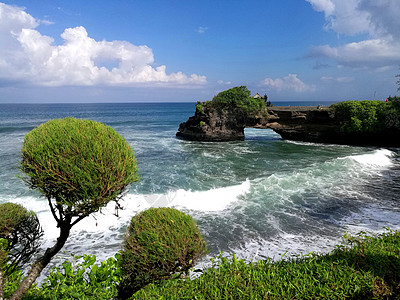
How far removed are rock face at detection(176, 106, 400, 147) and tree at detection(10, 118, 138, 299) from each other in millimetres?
42474

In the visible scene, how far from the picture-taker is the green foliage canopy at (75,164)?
4.80 meters

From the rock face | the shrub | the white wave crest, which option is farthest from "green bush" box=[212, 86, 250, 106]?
the white wave crest

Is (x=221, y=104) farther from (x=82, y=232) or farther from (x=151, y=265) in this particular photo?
(x=151, y=265)

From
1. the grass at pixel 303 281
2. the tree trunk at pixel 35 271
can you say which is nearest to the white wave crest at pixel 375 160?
the grass at pixel 303 281

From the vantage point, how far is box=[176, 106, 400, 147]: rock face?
45.1 meters

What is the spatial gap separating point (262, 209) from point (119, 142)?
12.1 m

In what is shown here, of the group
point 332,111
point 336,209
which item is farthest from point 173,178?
point 332,111

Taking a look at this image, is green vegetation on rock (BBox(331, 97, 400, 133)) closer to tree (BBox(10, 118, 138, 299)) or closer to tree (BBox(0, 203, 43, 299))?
tree (BBox(10, 118, 138, 299))

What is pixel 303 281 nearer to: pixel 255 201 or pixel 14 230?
pixel 14 230

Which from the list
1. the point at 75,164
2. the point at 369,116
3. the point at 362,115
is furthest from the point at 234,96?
the point at 75,164

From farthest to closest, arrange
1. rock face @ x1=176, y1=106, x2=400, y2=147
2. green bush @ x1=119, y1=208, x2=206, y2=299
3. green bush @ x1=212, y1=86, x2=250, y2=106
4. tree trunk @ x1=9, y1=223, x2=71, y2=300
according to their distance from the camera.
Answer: green bush @ x1=212, y1=86, x2=250, y2=106 → rock face @ x1=176, y1=106, x2=400, y2=147 → green bush @ x1=119, y1=208, x2=206, y2=299 → tree trunk @ x1=9, y1=223, x2=71, y2=300

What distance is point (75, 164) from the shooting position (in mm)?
4859

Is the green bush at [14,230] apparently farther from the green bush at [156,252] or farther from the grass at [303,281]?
the grass at [303,281]

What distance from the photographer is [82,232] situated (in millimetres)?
12773
